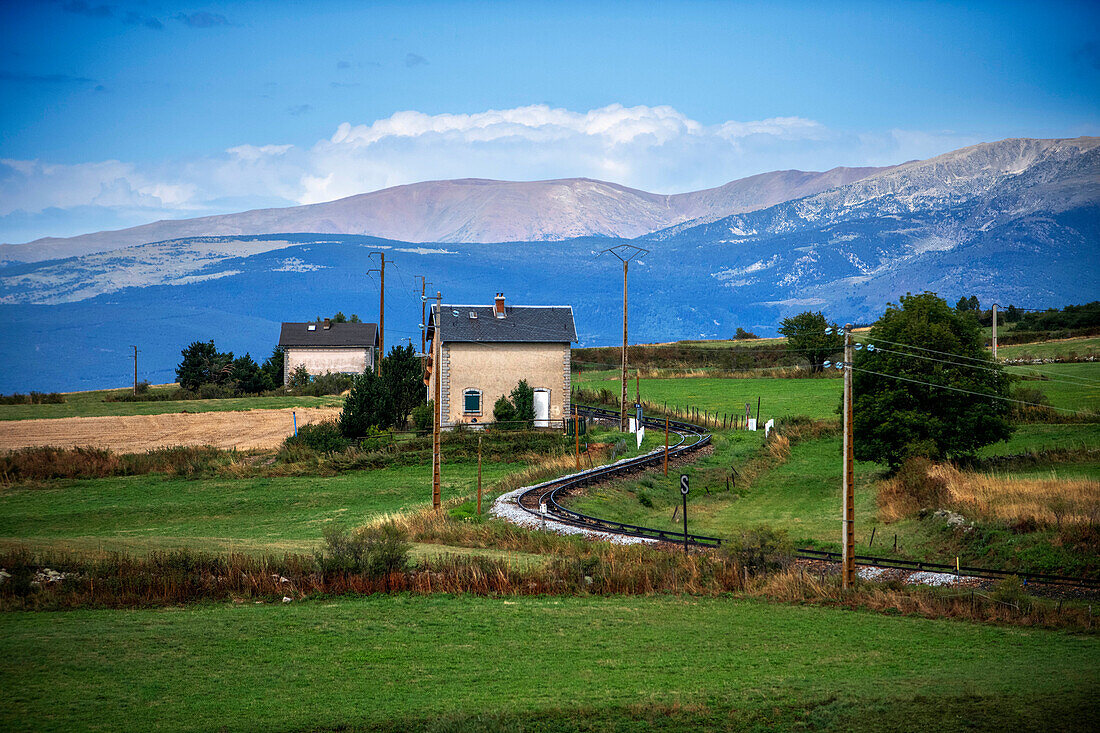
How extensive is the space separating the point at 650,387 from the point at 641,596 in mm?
63317

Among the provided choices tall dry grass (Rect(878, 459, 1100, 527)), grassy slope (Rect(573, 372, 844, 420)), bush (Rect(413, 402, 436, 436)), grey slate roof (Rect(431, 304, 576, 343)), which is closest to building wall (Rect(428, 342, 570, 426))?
grey slate roof (Rect(431, 304, 576, 343))

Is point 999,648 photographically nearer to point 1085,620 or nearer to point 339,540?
point 1085,620

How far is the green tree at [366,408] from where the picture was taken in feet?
182

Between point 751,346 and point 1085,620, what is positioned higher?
point 751,346

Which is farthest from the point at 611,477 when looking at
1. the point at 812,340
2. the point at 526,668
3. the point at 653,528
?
the point at 812,340

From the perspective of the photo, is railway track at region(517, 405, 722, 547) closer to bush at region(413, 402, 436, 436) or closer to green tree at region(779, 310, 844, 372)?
bush at region(413, 402, 436, 436)

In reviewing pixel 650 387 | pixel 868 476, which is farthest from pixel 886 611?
pixel 650 387

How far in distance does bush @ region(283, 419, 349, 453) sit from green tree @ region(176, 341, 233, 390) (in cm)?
4797

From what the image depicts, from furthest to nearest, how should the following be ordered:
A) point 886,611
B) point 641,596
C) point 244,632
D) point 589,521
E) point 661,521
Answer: point 661,521, point 589,521, point 641,596, point 886,611, point 244,632

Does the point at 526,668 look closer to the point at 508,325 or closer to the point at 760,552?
the point at 760,552

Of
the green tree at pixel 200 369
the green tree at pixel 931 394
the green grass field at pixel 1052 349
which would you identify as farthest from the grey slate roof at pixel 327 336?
the green tree at pixel 931 394

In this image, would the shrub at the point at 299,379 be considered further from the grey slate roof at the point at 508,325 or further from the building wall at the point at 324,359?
the grey slate roof at the point at 508,325

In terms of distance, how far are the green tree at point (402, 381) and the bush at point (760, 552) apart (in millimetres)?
35857

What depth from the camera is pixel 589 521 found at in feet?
108
